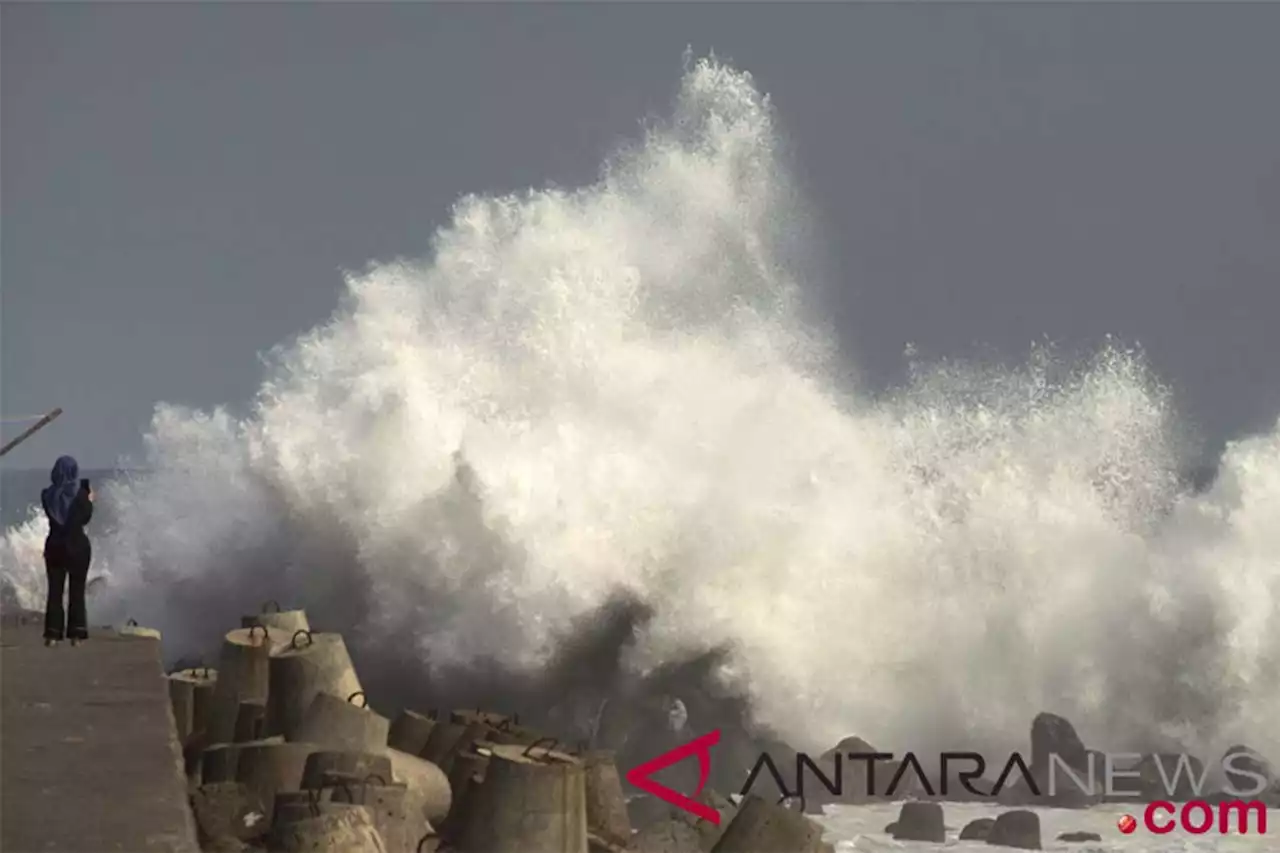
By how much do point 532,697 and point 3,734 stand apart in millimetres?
11439

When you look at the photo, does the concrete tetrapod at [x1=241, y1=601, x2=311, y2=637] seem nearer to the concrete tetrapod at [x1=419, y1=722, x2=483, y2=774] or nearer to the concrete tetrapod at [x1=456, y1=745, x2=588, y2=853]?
the concrete tetrapod at [x1=419, y1=722, x2=483, y2=774]

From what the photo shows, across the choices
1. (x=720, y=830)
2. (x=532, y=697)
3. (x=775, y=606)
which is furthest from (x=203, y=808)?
(x=775, y=606)

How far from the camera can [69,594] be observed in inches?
359

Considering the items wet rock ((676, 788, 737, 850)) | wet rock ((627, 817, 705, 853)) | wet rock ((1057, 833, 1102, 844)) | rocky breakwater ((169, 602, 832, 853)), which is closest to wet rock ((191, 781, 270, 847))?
rocky breakwater ((169, 602, 832, 853))

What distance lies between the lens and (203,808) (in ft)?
29.0

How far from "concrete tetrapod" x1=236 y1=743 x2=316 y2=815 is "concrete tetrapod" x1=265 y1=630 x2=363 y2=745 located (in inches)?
29.1

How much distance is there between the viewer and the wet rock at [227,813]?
343 inches

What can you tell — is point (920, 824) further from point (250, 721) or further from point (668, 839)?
point (250, 721)

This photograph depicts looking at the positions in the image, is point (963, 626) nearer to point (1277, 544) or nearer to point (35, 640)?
point (1277, 544)

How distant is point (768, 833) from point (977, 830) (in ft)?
14.4

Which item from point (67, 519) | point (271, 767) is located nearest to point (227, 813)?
point (271, 767)

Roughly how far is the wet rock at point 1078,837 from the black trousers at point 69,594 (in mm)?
6926

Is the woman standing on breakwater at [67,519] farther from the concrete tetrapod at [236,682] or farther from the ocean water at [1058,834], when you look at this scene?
the ocean water at [1058,834]

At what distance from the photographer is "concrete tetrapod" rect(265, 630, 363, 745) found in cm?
1038
